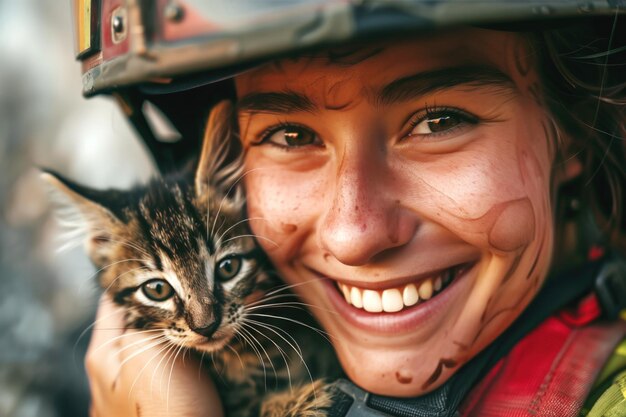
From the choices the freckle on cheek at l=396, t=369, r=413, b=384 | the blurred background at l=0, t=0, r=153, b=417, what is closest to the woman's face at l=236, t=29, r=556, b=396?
the freckle on cheek at l=396, t=369, r=413, b=384

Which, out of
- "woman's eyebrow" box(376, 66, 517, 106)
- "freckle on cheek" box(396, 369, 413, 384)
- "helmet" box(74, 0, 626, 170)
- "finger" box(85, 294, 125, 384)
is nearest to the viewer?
"helmet" box(74, 0, 626, 170)

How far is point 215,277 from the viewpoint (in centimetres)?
126

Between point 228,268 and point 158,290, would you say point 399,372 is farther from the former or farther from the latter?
point 158,290

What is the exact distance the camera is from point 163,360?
126 cm

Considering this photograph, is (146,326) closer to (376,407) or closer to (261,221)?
(261,221)

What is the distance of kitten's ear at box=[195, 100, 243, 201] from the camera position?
50.9 inches

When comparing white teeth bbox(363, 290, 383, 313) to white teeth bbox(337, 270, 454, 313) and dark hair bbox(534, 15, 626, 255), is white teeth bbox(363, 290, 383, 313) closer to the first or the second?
white teeth bbox(337, 270, 454, 313)

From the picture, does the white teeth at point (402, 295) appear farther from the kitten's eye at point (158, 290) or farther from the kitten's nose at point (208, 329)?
the kitten's eye at point (158, 290)

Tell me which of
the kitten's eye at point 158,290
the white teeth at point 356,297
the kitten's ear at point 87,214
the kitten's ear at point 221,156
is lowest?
the kitten's eye at point 158,290

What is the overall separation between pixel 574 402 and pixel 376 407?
1.19ft

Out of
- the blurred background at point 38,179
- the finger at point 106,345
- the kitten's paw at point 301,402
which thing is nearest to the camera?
the kitten's paw at point 301,402

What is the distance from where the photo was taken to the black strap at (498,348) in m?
1.16

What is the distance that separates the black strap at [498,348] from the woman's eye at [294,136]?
0.49 metres

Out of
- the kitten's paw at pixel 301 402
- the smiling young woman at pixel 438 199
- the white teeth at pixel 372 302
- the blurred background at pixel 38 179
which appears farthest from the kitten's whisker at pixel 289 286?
the blurred background at pixel 38 179
